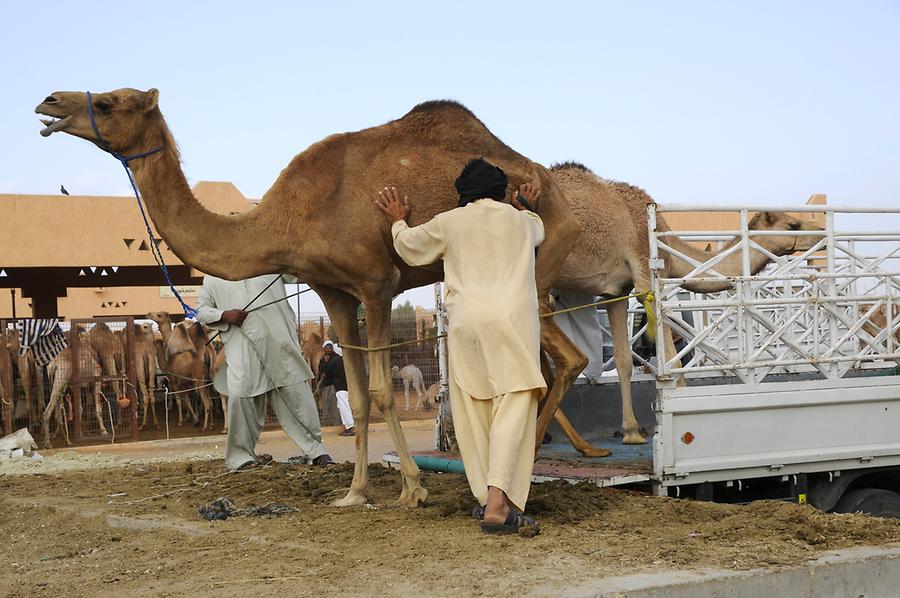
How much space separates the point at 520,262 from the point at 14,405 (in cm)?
1463

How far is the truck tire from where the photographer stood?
7.76 metres

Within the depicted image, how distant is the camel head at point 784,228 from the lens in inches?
423

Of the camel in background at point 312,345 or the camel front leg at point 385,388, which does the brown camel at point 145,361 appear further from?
the camel front leg at point 385,388

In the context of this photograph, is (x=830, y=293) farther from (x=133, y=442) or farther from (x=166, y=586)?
(x=133, y=442)

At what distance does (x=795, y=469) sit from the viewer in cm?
743

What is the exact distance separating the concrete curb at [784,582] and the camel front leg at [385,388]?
2750 mm

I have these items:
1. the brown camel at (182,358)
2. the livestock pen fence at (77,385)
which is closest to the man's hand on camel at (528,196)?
the livestock pen fence at (77,385)

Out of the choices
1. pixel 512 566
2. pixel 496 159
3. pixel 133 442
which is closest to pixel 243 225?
pixel 496 159

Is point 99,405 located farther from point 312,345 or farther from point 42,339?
point 312,345

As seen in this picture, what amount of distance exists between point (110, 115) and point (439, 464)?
146 inches

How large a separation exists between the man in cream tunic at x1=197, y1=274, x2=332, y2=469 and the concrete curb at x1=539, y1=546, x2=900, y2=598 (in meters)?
6.01

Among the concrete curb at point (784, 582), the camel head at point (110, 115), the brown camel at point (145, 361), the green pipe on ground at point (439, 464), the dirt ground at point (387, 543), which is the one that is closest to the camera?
the concrete curb at point (784, 582)

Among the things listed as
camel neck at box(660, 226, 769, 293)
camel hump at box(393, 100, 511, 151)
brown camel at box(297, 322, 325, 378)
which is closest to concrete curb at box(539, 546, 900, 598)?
camel hump at box(393, 100, 511, 151)

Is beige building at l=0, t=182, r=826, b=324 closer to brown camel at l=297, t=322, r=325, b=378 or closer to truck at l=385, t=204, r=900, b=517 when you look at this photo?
brown camel at l=297, t=322, r=325, b=378
